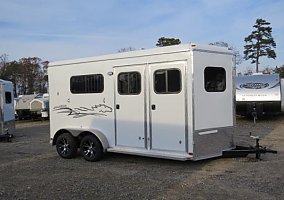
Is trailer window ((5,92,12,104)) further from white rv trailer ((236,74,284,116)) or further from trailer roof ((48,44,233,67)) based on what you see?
white rv trailer ((236,74,284,116))

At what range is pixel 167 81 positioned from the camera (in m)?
8.77

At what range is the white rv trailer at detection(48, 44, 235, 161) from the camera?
852 centimetres

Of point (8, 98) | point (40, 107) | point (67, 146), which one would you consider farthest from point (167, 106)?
point (40, 107)

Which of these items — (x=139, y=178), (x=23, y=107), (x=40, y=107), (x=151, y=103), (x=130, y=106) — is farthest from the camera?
(x=23, y=107)

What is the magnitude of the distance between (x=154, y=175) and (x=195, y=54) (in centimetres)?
254

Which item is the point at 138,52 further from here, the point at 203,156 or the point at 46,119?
the point at 46,119

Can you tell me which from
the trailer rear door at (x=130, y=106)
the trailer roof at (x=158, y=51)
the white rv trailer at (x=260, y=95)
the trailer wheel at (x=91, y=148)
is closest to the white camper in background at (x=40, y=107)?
the white rv trailer at (x=260, y=95)

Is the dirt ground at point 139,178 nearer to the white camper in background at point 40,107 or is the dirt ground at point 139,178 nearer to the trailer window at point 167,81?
the trailer window at point 167,81

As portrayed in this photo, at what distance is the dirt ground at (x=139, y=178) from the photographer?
22.2 feet

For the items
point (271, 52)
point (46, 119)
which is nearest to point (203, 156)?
point (46, 119)

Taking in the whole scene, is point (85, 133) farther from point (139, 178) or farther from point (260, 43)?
point (260, 43)

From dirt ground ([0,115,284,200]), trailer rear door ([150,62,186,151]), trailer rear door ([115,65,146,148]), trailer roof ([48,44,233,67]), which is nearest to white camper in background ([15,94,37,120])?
dirt ground ([0,115,284,200])

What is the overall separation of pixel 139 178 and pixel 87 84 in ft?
10.7

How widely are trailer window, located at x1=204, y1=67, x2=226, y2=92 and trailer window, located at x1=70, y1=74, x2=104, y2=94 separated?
259cm
